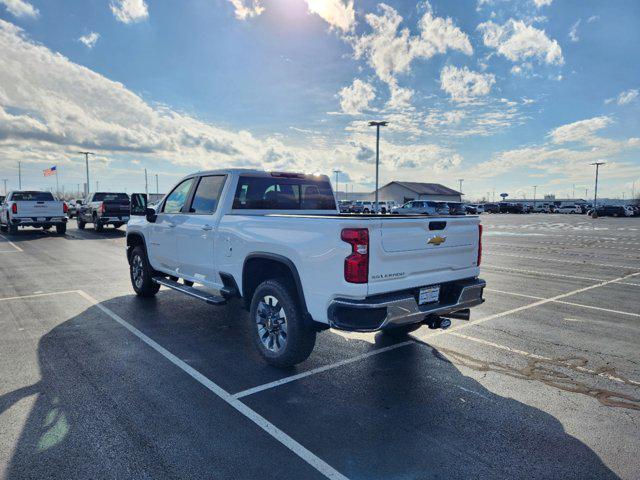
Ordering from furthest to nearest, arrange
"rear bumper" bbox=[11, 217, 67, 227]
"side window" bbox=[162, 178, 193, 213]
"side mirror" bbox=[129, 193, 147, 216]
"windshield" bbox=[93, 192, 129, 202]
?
"windshield" bbox=[93, 192, 129, 202], "rear bumper" bbox=[11, 217, 67, 227], "side mirror" bbox=[129, 193, 147, 216], "side window" bbox=[162, 178, 193, 213]

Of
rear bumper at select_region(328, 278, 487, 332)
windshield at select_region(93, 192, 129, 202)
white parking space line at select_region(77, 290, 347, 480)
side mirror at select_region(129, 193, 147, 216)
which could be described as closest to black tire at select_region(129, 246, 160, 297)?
side mirror at select_region(129, 193, 147, 216)

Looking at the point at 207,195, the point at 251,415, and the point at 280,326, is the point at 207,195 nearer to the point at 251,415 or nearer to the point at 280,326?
the point at 280,326

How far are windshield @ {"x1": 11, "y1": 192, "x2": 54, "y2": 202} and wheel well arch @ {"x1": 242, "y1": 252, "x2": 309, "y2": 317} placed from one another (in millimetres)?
19652

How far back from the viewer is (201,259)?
18.5ft

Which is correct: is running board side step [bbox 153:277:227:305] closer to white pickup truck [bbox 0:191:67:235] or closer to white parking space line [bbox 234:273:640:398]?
white parking space line [bbox 234:273:640:398]

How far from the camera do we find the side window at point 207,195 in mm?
5562

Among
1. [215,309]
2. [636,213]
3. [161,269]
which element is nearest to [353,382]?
[215,309]

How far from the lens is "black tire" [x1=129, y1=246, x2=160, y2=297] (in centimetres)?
729

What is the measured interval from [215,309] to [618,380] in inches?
211

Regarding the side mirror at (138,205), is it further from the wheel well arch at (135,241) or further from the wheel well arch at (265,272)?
the wheel well arch at (265,272)

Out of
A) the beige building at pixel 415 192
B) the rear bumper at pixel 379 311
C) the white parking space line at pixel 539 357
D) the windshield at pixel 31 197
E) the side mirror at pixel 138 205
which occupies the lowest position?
the white parking space line at pixel 539 357

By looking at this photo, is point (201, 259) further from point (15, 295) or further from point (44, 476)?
point (15, 295)

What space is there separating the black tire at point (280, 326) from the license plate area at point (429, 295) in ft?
3.61

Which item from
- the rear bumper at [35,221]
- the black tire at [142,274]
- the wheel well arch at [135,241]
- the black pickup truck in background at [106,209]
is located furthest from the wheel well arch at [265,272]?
the black pickup truck in background at [106,209]
